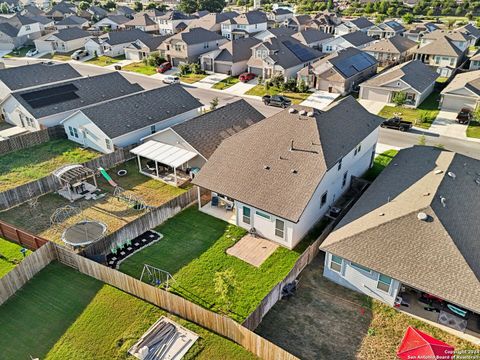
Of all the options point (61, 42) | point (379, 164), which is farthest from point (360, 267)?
point (61, 42)

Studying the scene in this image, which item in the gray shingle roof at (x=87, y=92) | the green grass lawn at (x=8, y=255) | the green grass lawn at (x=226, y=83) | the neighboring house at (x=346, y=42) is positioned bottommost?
the green grass lawn at (x=8, y=255)

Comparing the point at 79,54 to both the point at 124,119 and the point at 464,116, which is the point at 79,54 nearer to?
the point at 124,119

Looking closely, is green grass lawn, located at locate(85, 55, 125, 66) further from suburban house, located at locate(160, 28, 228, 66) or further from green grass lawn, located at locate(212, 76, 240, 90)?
green grass lawn, located at locate(212, 76, 240, 90)

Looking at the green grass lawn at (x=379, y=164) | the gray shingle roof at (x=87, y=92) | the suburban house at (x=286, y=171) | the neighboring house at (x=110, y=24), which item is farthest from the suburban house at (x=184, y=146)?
the neighboring house at (x=110, y=24)

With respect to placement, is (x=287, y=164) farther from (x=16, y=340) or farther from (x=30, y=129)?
(x=30, y=129)

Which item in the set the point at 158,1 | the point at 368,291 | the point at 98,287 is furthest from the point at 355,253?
the point at 158,1

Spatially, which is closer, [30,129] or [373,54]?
[30,129]

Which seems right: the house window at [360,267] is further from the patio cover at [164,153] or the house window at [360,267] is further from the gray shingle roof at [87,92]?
the gray shingle roof at [87,92]
